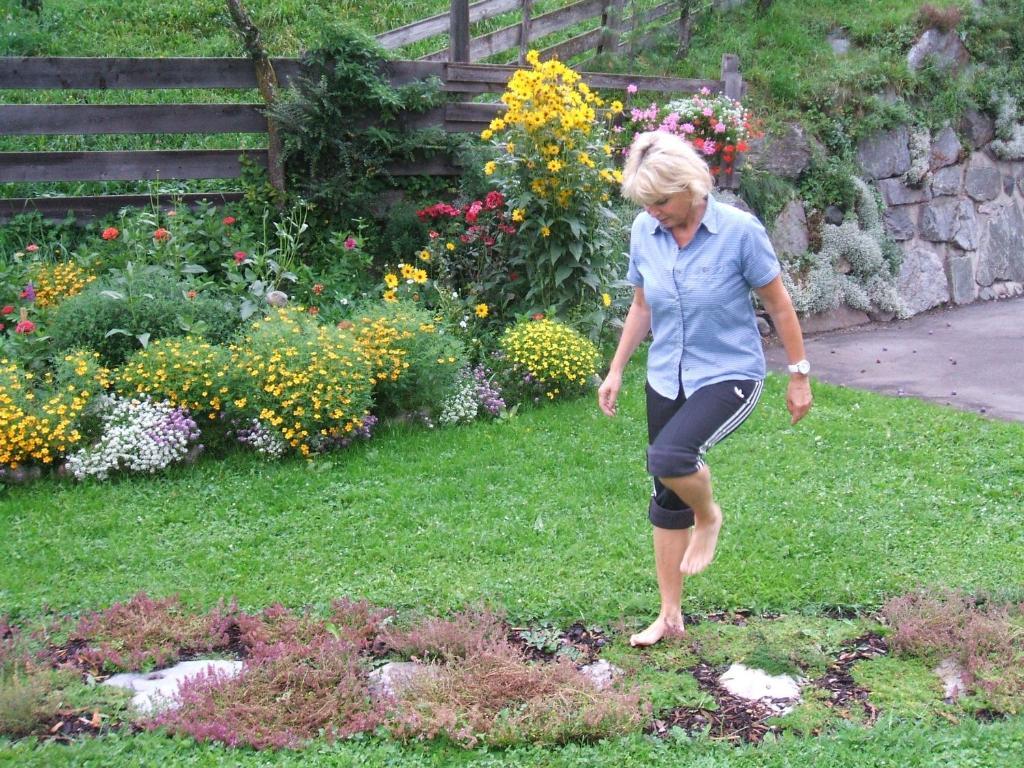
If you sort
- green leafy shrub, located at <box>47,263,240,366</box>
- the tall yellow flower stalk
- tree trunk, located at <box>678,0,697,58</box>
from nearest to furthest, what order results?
green leafy shrub, located at <box>47,263,240,366</box> < the tall yellow flower stalk < tree trunk, located at <box>678,0,697,58</box>

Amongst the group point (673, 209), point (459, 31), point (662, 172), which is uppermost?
point (459, 31)

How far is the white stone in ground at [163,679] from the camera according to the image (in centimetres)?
332

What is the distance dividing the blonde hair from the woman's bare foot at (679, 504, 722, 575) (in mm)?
1146

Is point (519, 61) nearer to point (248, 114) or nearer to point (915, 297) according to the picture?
point (248, 114)

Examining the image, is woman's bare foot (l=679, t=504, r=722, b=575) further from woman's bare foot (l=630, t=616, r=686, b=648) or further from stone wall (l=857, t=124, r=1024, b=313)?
stone wall (l=857, t=124, r=1024, b=313)

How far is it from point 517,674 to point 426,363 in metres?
2.70

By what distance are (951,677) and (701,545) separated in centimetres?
100

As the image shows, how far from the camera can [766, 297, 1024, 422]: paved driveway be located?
687 cm

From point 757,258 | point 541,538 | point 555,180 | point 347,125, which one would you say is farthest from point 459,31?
point 757,258

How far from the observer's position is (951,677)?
3553 millimetres

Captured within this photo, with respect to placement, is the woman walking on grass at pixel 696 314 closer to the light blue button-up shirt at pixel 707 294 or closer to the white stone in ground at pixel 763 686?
the light blue button-up shirt at pixel 707 294

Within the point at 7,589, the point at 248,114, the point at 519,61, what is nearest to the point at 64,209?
the point at 248,114

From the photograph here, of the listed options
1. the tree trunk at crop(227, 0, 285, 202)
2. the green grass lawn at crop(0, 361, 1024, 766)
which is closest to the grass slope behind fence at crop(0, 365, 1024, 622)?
the green grass lawn at crop(0, 361, 1024, 766)

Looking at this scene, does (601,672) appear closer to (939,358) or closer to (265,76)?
(939,358)
